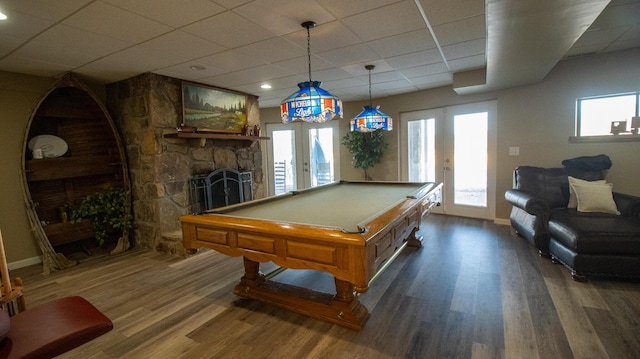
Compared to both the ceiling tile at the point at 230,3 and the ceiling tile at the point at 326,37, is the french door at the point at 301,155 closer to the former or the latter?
the ceiling tile at the point at 326,37

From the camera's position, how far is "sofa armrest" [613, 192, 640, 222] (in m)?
2.95

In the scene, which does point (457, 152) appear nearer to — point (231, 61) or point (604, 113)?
point (604, 113)

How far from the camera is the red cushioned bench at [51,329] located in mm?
1075

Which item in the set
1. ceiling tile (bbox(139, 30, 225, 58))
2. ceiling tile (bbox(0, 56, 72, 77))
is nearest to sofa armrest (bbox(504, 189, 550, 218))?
ceiling tile (bbox(139, 30, 225, 58))

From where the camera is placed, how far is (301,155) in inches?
281

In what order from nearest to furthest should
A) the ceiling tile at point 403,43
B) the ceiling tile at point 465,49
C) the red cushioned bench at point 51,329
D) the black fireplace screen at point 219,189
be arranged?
the red cushioned bench at point 51,329 → the ceiling tile at point 403,43 → the ceiling tile at point 465,49 → the black fireplace screen at point 219,189

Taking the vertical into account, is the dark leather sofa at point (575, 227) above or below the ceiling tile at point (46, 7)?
below

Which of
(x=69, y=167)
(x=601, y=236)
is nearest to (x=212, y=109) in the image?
(x=69, y=167)

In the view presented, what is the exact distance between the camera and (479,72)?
412 centimetres

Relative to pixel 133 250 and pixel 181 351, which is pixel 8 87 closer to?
pixel 133 250

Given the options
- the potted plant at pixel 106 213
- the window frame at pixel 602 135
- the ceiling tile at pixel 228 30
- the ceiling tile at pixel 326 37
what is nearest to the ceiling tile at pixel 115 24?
the ceiling tile at pixel 228 30

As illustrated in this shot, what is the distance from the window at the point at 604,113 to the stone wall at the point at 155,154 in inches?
213

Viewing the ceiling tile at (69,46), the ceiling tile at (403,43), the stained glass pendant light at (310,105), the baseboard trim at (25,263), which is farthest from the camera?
the baseboard trim at (25,263)

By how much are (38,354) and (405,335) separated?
1935 mm
